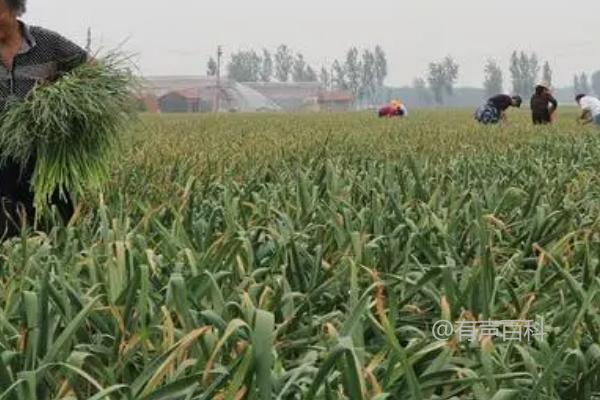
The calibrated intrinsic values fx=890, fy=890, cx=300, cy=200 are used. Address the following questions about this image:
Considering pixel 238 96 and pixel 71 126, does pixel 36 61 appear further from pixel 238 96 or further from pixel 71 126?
pixel 238 96

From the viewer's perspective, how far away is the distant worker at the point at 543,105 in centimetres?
1411

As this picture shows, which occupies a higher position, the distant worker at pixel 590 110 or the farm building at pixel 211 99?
the distant worker at pixel 590 110

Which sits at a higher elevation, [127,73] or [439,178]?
[127,73]

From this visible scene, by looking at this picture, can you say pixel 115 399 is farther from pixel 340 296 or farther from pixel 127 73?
pixel 127 73

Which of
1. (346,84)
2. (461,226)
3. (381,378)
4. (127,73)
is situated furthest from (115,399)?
(346,84)

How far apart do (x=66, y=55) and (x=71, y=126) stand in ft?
1.07

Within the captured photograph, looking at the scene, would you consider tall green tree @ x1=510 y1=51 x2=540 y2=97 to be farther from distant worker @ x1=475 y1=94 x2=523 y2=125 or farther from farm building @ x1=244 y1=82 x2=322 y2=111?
distant worker @ x1=475 y1=94 x2=523 y2=125

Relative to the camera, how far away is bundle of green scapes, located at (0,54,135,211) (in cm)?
329

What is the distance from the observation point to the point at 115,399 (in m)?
1.66

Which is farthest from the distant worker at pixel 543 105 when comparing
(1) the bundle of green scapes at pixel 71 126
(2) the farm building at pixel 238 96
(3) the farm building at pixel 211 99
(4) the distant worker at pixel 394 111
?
(3) the farm building at pixel 211 99

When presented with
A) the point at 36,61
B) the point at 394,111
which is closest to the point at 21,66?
the point at 36,61

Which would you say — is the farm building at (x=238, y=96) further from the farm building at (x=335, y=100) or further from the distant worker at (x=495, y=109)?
the distant worker at (x=495, y=109)

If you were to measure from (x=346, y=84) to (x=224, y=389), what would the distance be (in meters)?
126

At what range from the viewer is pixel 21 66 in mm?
3438
